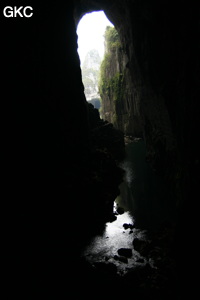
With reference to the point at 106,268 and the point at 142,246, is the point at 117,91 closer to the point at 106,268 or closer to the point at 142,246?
the point at 142,246

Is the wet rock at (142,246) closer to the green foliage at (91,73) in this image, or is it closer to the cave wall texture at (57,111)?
the cave wall texture at (57,111)

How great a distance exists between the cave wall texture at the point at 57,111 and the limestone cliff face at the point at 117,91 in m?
27.3

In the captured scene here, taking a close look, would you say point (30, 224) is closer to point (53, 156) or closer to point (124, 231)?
point (53, 156)

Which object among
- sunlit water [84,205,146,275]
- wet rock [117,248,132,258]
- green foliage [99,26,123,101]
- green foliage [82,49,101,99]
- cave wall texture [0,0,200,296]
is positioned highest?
green foliage [82,49,101,99]

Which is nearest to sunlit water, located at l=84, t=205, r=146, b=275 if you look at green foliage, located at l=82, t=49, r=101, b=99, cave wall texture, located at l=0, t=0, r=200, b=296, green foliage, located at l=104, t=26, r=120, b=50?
cave wall texture, located at l=0, t=0, r=200, b=296

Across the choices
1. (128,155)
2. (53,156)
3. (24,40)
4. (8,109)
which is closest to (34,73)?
(24,40)

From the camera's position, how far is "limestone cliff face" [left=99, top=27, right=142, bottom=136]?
166 feet

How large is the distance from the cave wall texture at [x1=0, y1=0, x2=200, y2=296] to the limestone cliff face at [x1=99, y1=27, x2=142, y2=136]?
2732 cm

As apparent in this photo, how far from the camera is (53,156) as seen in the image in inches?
647

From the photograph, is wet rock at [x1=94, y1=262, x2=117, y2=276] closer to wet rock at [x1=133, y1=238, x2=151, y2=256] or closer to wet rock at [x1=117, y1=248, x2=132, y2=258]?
wet rock at [x1=117, y1=248, x2=132, y2=258]

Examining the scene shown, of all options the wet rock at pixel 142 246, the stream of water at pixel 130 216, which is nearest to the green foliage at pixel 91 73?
the stream of water at pixel 130 216

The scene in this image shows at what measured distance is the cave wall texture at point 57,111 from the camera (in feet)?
40.1

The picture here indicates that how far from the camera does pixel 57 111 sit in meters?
17.8

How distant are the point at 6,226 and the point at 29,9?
546 inches
